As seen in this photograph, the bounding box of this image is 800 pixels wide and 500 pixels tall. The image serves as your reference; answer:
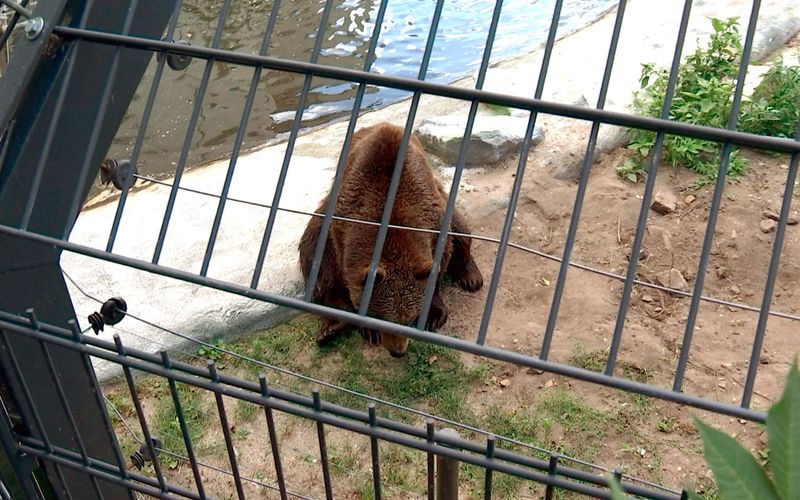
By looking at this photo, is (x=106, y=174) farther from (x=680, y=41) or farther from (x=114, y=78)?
(x=680, y=41)

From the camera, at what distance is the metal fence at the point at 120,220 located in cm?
162

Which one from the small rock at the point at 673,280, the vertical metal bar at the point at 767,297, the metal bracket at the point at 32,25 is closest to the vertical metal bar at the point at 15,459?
the metal bracket at the point at 32,25

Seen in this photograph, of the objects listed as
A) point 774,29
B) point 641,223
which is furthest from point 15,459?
point 774,29

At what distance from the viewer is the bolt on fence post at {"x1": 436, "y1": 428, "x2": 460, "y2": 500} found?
189cm

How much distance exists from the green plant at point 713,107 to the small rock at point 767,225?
1.60 ft

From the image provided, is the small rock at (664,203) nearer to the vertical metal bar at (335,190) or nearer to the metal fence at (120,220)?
the metal fence at (120,220)

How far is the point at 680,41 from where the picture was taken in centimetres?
171

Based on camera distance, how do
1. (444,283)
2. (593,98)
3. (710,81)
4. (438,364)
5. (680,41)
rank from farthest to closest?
1. (593,98)
2. (710,81)
3. (444,283)
4. (438,364)
5. (680,41)

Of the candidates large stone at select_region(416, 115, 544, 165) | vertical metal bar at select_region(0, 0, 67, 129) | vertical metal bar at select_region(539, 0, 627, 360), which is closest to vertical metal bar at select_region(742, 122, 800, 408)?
vertical metal bar at select_region(539, 0, 627, 360)

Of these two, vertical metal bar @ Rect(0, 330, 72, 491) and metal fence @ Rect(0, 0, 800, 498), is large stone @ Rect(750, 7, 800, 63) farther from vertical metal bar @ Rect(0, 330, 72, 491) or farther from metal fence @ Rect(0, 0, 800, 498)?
vertical metal bar @ Rect(0, 330, 72, 491)

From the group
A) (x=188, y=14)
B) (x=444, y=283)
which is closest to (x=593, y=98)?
(x=444, y=283)

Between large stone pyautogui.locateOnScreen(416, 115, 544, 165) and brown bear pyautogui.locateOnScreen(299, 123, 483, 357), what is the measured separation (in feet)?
3.70

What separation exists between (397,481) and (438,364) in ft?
3.25

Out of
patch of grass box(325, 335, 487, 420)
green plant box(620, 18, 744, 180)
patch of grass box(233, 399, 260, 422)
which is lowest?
patch of grass box(233, 399, 260, 422)
